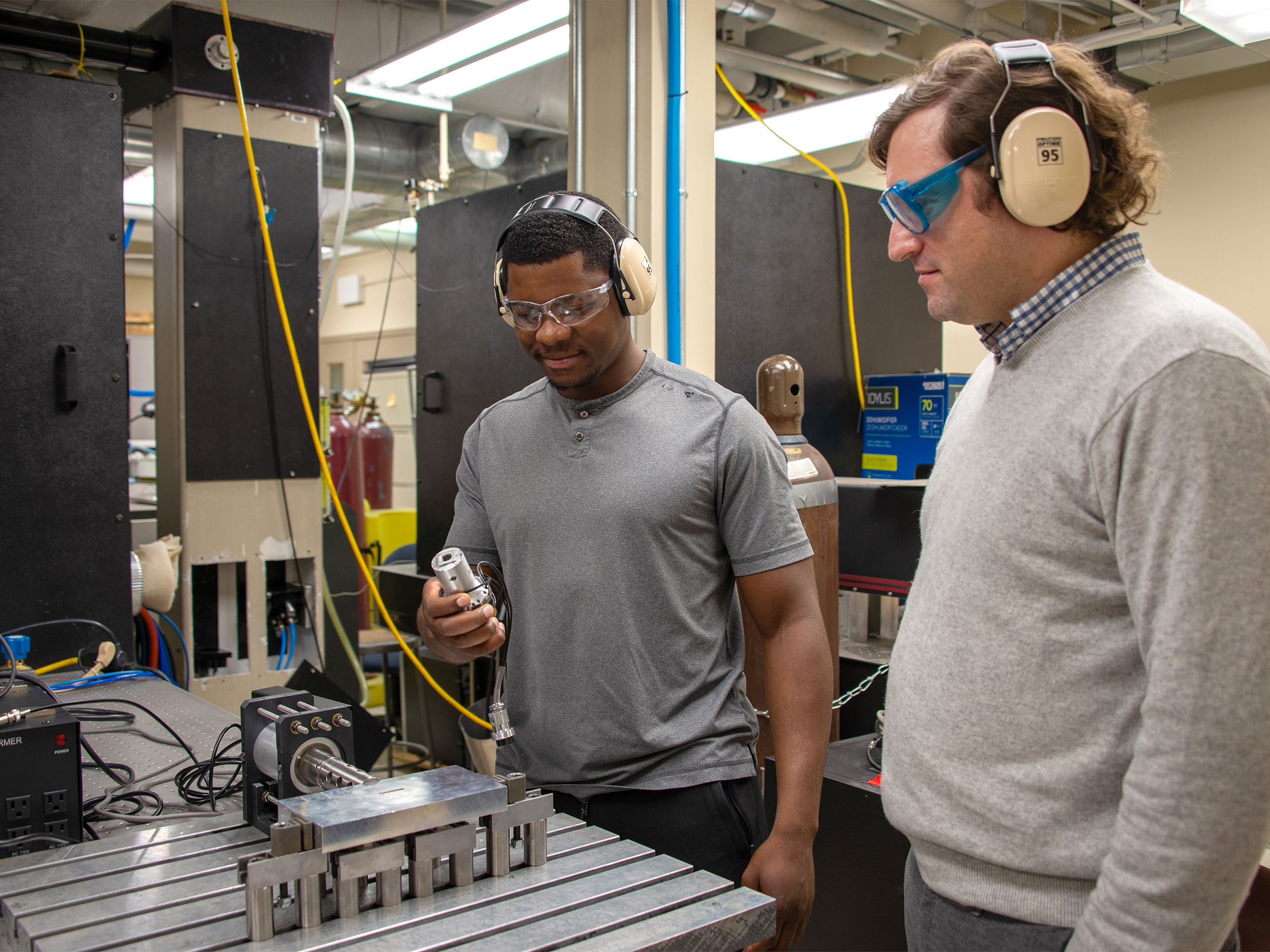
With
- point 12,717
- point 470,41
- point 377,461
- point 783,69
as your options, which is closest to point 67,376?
point 12,717

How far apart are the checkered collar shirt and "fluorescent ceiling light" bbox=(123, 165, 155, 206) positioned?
4.41 m

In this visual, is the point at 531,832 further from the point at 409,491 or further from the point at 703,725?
the point at 409,491

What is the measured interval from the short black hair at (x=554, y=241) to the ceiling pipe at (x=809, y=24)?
2.41 meters

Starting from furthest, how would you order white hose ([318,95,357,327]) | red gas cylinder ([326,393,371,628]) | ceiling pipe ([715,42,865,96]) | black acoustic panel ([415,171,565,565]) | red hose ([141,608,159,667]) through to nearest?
red gas cylinder ([326,393,371,628]) → ceiling pipe ([715,42,865,96]) → black acoustic panel ([415,171,565,565]) → white hose ([318,95,357,327]) → red hose ([141,608,159,667])

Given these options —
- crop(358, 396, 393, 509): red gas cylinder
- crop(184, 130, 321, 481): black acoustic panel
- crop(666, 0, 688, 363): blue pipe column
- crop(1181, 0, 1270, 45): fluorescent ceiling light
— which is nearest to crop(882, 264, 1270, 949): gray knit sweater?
crop(666, 0, 688, 363): blue pipe column

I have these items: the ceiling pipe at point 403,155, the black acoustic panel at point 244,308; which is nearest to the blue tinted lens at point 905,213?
the black acoustic panel at point 244,308

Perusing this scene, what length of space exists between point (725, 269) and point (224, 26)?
4.35ft

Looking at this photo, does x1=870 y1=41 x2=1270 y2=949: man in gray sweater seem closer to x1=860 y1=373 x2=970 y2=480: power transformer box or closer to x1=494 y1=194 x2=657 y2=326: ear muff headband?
x1=494 y1=194 x2=657 y2=326: ear muff headband

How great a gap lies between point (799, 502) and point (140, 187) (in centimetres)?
420

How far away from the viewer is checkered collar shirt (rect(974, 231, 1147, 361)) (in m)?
0.81

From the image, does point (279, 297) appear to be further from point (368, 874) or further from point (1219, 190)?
point (1219, 190)

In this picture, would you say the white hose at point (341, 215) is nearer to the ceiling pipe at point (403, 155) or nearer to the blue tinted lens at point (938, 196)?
the ceiling pipe at point (403, 155)

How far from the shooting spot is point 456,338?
299 cm

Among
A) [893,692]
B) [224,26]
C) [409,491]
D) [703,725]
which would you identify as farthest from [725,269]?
[409,491]
